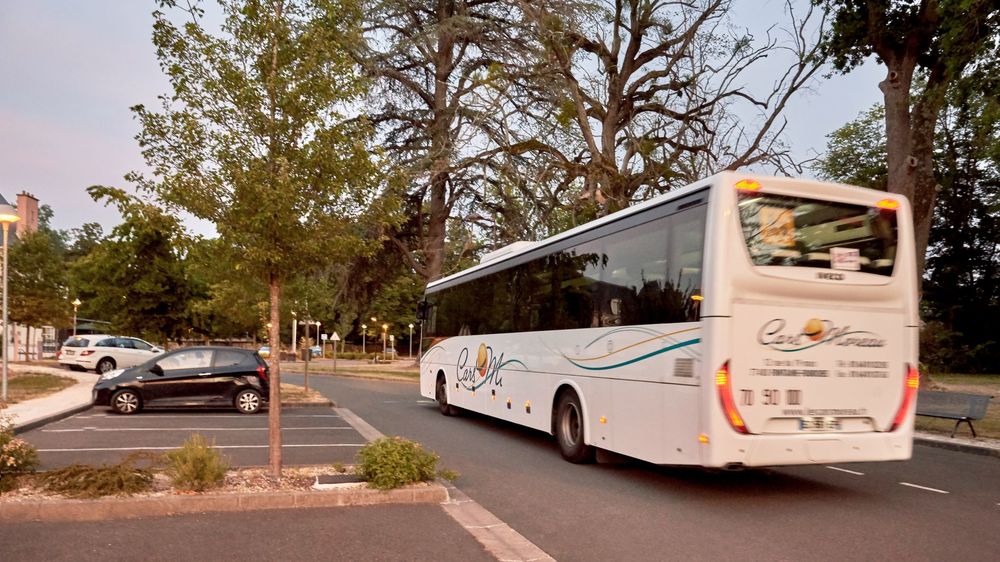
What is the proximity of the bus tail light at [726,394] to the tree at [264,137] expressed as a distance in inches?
161

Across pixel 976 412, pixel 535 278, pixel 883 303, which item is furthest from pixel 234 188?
pixel 976 412

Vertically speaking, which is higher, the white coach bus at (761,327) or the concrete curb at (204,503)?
the white coach bus at (761,327)

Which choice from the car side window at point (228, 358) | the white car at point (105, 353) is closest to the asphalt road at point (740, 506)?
the car side window at point (228, 358)

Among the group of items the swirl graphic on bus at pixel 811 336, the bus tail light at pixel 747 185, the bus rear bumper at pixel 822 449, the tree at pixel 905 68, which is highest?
the tree at pixel 905 68

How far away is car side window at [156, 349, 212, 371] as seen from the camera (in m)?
17.8

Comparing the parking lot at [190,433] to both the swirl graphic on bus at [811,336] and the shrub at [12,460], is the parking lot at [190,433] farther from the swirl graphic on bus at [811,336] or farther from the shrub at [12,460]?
the swirl graphic on bus at [811,336]

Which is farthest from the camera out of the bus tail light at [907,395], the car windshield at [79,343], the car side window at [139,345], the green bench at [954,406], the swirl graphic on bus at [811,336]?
the car windshield at [79,343]

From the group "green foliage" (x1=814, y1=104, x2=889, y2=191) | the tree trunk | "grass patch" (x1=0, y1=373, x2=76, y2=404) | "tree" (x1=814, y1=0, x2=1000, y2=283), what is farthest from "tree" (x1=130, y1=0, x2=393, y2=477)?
"green foliage" (x1=814, y1=104, x2=889, y2=191)

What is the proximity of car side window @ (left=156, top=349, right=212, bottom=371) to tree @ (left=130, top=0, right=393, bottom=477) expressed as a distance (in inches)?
421

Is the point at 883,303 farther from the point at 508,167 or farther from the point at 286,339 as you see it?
the point at 286,339

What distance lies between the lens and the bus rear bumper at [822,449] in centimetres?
772

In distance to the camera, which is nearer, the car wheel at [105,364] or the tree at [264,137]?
the tree at [264,137]

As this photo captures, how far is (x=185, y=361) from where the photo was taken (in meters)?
17.8

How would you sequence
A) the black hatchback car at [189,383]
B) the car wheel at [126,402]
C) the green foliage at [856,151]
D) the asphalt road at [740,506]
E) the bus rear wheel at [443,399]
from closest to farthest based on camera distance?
the asphalt road at [740,506], the car wheel at [126,402], the black hatchback car at [189,383], the bus rear wheel at [443,399], the green foliage at [856,151]
